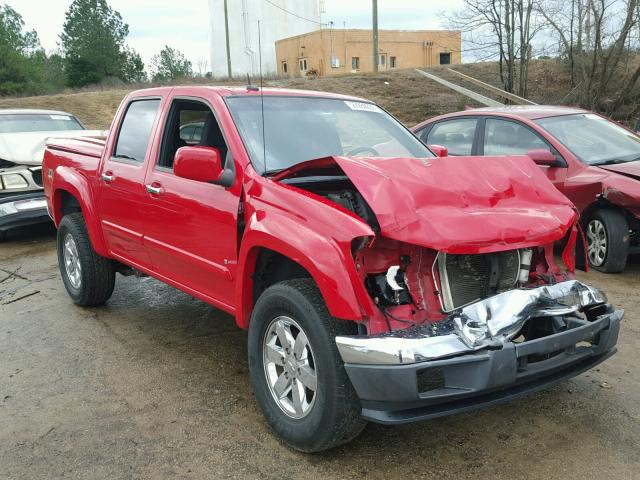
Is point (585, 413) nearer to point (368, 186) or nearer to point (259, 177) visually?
point (368, 186)

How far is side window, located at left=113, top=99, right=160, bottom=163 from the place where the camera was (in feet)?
14.6

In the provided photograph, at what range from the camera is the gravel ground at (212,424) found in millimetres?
2910

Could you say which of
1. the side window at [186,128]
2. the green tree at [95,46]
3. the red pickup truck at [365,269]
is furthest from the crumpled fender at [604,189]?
the green tree at [95,46]

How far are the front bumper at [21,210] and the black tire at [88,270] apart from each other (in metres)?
2.75

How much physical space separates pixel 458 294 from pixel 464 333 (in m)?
0.35

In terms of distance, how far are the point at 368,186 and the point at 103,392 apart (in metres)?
2.22

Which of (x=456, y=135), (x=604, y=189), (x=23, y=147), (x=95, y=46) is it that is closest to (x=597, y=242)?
(x=604, y=189)

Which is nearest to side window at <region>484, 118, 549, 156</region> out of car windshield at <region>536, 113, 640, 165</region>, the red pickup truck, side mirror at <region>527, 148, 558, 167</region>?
car windshield at <region>536, 113, 640, 165</region>

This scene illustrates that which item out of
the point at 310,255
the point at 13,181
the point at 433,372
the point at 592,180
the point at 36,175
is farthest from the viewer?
the point at 36,175

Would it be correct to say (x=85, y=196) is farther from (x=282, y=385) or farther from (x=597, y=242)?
(x=597, y=242)

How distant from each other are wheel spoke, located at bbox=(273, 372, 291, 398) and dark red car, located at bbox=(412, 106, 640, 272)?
4.01m

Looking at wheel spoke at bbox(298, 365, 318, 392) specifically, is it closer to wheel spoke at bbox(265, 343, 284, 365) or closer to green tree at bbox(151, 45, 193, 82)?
wheel spoke at bbox(265, 343, 284, 365)

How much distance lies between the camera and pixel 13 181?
7.97m

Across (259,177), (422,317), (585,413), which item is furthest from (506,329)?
(259,177)
